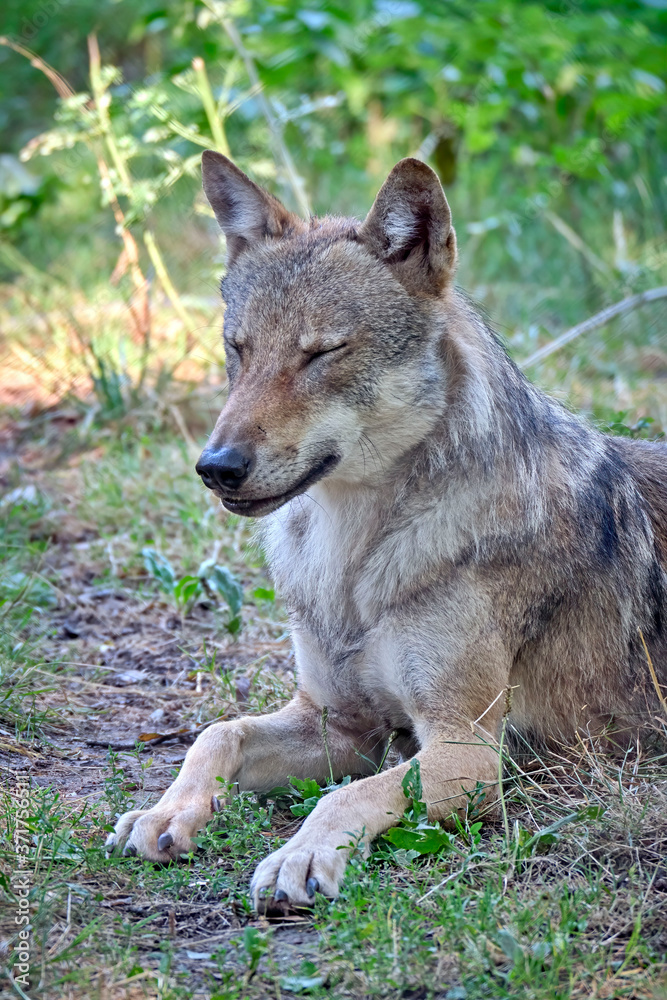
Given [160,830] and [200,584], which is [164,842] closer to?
[160,830]

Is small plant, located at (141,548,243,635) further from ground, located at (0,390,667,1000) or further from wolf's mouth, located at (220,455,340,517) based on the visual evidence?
wolf's mouth, located at (220,455,340,517)

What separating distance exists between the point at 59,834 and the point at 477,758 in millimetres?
1255

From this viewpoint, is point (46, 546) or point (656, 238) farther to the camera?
point (656, 238)

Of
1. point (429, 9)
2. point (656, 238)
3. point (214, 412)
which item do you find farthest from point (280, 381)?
point (429, 9)

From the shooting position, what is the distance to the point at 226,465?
9.95 feet

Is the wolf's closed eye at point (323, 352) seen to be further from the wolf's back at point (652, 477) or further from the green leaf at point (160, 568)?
the green leaf at point (160, 568)

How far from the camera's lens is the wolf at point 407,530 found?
3.13 metres

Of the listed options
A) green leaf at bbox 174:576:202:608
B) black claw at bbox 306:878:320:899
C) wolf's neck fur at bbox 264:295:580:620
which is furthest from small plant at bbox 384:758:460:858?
green leaf at bbox 174:576:202:608

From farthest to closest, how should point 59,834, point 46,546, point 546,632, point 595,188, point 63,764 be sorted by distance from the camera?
point 595,188
point 46,546
point 63,764
point 546,632
point 59,834

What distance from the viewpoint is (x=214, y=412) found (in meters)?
6.78

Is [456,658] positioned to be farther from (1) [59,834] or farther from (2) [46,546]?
(2) [46,546]

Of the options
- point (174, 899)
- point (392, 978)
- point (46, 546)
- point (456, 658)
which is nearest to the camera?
point (392, 978)

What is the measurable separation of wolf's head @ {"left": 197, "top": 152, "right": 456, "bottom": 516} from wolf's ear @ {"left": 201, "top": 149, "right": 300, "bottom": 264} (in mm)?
250

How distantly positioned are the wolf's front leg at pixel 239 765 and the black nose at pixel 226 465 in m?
0.86
